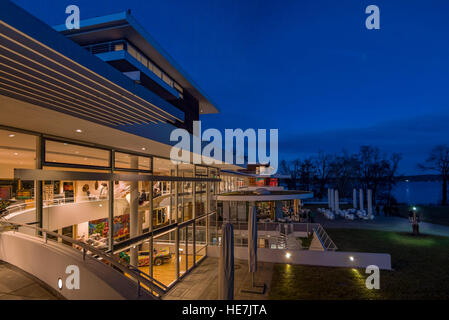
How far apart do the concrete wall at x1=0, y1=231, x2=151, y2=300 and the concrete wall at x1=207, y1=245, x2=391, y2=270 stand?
11.0m

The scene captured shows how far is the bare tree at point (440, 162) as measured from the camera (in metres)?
44.9

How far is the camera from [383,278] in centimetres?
1123

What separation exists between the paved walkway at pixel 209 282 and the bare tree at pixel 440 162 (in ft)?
158

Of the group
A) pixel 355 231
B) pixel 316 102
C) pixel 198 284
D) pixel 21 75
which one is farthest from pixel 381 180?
pixel 316 102

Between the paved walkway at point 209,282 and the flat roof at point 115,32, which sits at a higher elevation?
the flat roof at point 115,32

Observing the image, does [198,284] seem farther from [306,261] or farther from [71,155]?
[71,155]

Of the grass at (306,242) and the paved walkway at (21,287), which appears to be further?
the grass at (306,242)

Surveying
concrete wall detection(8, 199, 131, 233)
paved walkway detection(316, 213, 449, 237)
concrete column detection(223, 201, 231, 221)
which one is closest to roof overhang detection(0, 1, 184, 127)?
concrete wall detection(8, 199, 131, 233)

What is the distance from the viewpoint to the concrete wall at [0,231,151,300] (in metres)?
4.00

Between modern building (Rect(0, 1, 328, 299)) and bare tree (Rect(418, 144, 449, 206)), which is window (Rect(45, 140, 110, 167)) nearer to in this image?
modern building (Rect(0, 1, 328, 299))

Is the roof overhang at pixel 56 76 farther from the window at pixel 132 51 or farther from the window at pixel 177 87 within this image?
the window at pixel 177 87

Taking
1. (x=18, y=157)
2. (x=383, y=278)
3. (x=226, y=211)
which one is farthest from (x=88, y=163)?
(x=226, y=211)

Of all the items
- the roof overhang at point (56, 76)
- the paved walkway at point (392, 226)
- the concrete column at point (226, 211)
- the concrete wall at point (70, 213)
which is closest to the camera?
the roof overhang at point (56, 76)

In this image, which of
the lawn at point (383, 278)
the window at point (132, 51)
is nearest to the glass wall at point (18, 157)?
the lawn at point (383, 278)
